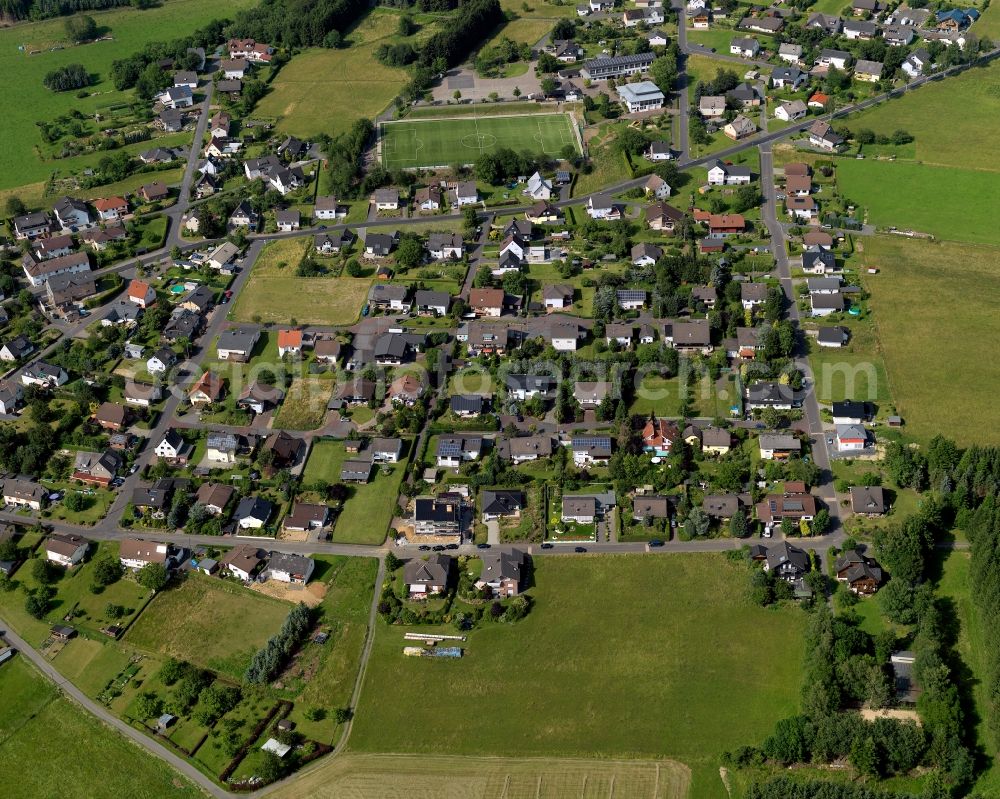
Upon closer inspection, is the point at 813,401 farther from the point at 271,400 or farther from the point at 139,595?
the point at 139,595

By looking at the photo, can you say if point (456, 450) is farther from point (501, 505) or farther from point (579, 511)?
point (579, 511)

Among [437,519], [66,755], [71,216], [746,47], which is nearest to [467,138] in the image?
[746,47]

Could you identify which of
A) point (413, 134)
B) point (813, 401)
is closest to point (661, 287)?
point (813, 401)

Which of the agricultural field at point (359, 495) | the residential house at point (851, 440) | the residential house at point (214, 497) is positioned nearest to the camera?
the agricultural field at point (359, 495)

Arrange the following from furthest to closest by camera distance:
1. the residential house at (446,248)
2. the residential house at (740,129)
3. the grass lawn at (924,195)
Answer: the residential house at (740,129), the grass lawn at (924,195), the residential house at (446,248)

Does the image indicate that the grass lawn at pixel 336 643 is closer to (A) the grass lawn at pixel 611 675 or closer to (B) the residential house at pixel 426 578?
(A) the grass lawn at pixel 611 675

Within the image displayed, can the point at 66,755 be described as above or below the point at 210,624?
above

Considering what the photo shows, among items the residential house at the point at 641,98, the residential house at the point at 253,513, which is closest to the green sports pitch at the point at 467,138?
the residential house at the point at 641,98
